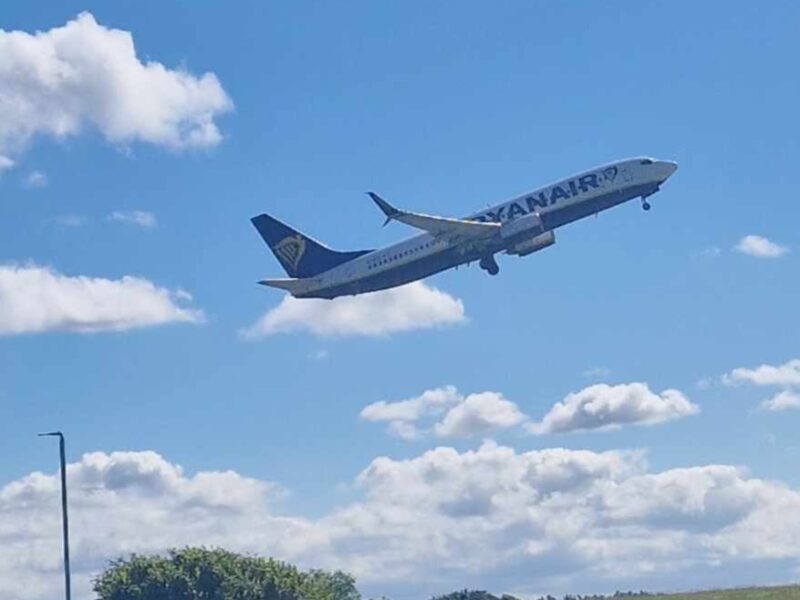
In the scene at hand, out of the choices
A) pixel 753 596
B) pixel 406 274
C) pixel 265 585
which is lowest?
pixel 753 596

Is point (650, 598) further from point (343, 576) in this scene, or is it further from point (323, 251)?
point (343, 576)

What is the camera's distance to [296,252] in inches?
4596

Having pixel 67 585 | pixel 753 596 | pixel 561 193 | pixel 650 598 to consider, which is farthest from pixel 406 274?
pixel 67 585

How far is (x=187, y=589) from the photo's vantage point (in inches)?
3745

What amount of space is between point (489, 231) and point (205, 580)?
28.4 metres

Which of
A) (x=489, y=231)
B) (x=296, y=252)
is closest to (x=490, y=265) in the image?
(x=489, y=231)

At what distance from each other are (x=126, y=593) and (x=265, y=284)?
2217cm

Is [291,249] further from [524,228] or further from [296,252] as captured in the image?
[524,228]

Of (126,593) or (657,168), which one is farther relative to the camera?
(657,168)

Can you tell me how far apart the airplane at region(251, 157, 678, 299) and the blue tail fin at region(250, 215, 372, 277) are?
2.67 metres

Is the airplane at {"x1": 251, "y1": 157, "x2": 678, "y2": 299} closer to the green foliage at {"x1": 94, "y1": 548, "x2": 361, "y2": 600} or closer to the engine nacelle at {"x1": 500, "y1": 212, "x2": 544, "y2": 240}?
the engine nacelle at {"x1": 500, "y1": 212, "x2": 544, "y2": 240}

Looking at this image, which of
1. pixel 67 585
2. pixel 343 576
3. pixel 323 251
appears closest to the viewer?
pixel 67 585

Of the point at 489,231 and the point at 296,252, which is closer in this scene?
the point at 489,231

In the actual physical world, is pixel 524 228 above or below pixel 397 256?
below
